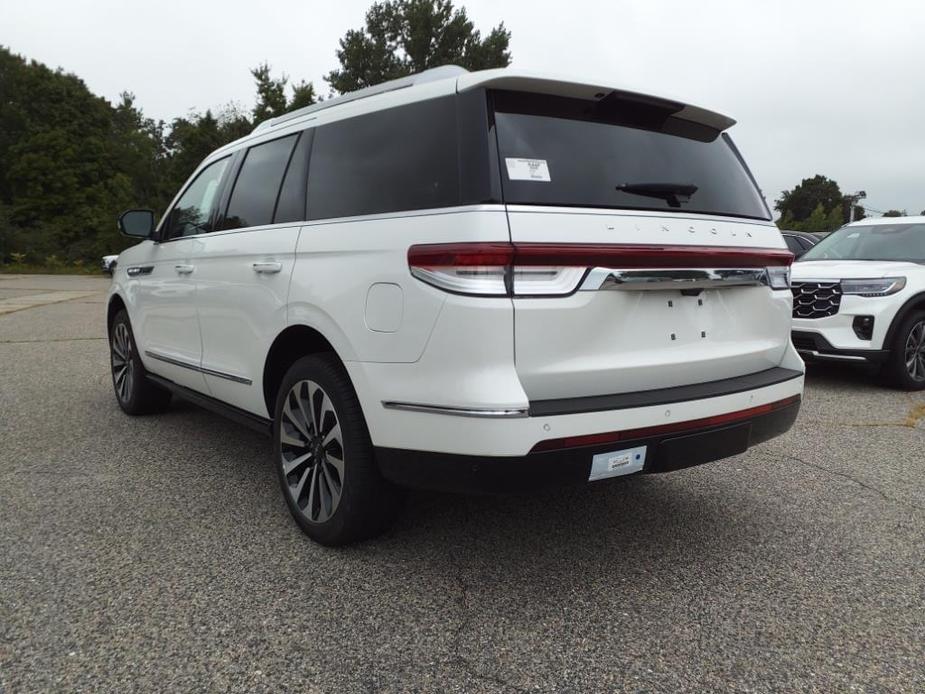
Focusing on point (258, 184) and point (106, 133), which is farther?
point (106, 133)

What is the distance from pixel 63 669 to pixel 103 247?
123 feet

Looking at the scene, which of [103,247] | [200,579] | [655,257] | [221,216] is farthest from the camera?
[103,247]

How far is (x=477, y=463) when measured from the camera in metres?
2.34

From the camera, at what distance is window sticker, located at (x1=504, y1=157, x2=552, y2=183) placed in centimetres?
245

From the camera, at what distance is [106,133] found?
53219 millimetres

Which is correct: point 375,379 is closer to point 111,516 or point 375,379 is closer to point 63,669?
point 63,669

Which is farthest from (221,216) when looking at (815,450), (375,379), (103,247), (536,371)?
(103,247)

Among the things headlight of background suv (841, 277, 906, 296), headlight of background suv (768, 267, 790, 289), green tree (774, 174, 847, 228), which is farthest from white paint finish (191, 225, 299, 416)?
green tree (774, 174, 847, 228)

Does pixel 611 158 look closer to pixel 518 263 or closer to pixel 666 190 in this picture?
pixel 666 190

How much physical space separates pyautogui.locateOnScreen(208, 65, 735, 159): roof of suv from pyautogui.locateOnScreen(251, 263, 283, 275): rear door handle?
72cm

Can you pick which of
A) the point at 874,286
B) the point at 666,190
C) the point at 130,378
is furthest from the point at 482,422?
the point at 874,286

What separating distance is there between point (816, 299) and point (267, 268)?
548 cm

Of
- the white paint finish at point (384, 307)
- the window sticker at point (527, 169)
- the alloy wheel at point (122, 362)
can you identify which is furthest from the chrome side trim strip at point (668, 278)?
A: the alloy wheel at point (122, 362)

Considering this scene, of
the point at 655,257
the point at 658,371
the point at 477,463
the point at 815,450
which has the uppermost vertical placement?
the point at 655,257
